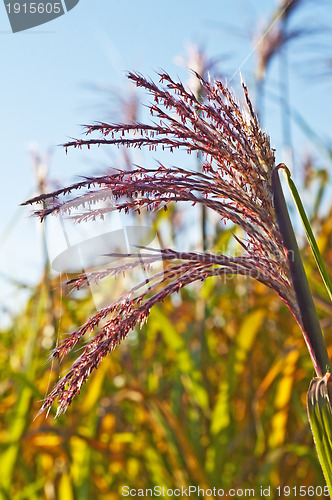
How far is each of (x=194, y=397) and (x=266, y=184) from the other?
3.92ft

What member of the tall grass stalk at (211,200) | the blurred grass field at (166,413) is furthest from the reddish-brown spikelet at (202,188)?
the blurred grass field at (166,413)

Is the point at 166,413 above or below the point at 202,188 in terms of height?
below

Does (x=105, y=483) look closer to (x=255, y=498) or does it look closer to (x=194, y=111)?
(x=255, y=498)

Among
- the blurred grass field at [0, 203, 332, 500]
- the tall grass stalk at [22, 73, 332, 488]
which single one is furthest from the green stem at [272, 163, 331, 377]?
the blurred grass field at [0, 203, 332, 500]

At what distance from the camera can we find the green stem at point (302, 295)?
46 centimetres

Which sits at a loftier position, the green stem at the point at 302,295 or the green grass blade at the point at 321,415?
the green stem at the point at 302,295

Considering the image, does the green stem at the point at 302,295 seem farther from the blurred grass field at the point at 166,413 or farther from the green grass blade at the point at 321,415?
the blurred grass field at the point at 166,413

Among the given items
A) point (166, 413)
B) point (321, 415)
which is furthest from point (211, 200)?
point (166, 413)

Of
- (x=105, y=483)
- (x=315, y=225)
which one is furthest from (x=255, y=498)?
(x=315, y=225)

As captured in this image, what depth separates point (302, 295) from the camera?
0.47 m

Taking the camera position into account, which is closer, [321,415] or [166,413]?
[321,415]

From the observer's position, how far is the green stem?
1.51ft

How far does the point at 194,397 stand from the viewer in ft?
5.14

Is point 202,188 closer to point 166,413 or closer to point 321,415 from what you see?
point 321,415
